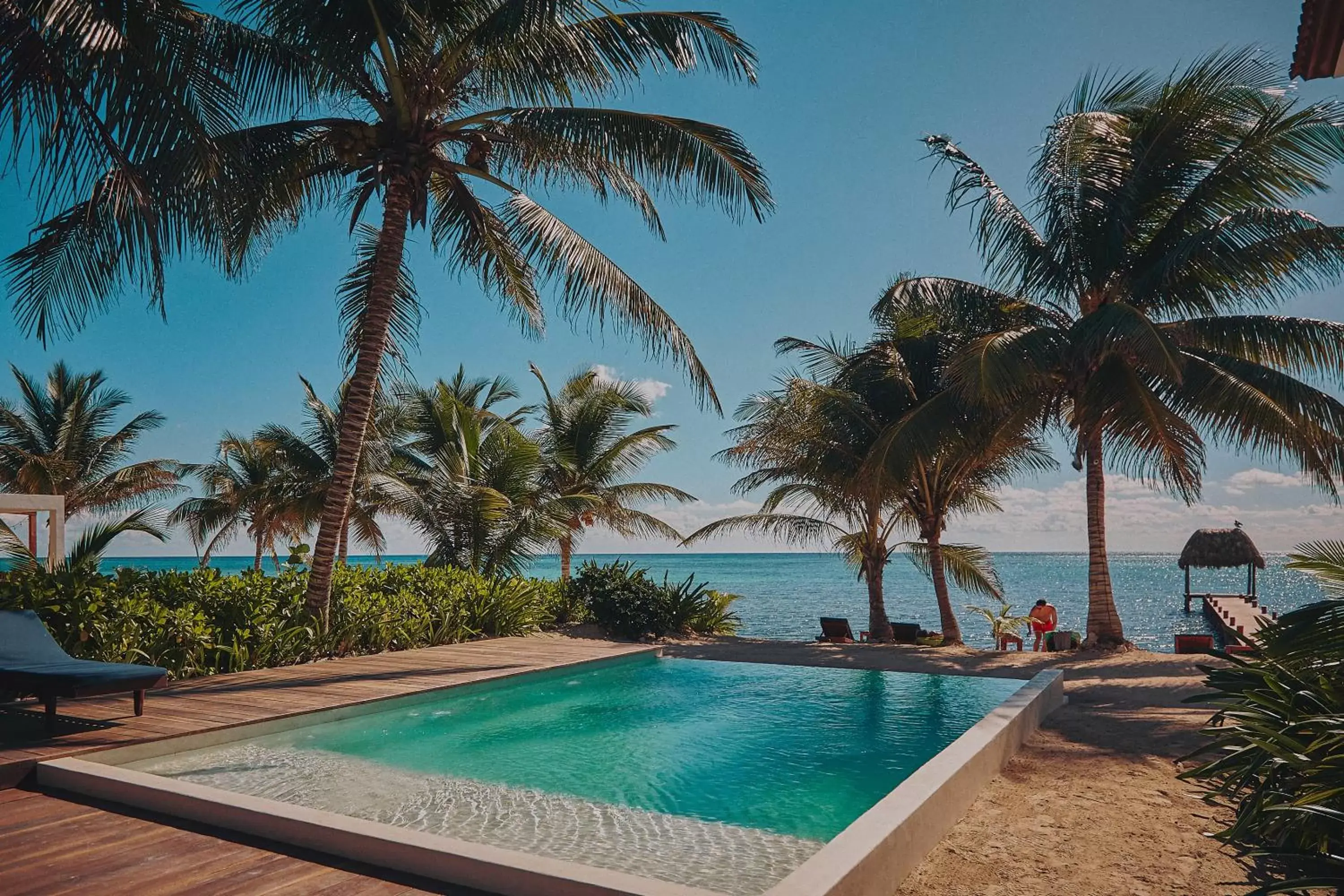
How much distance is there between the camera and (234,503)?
75.4 feet

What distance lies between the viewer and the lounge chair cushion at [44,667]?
4.90 metres

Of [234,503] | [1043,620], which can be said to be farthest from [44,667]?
[234,503]

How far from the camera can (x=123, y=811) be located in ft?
13.5

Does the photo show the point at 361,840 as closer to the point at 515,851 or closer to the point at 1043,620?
the point at 515,851

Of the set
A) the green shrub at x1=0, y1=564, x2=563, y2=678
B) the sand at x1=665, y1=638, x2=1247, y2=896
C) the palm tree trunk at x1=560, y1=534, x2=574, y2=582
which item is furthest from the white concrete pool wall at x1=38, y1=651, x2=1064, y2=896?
the palm tree trunk at x1=560, y1=534, x2=574, y2=582

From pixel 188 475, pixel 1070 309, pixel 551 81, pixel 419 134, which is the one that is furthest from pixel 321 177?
pixel 188 475

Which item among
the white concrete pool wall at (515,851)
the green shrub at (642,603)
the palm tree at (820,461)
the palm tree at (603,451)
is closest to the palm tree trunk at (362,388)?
the white concrete pool wall at (515,851)

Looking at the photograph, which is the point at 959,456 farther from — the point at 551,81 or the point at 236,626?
the point at 236,626

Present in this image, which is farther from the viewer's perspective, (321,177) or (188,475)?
(188,475)

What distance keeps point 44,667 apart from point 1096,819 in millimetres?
6157

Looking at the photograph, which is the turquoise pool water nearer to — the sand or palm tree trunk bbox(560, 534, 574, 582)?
the sand

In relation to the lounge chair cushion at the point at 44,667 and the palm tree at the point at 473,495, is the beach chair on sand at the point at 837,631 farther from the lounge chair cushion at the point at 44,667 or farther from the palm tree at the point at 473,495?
the lounge chair cushion at the point at 44,667

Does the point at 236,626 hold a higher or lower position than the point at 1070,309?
lower

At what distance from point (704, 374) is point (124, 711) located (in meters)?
6.31
